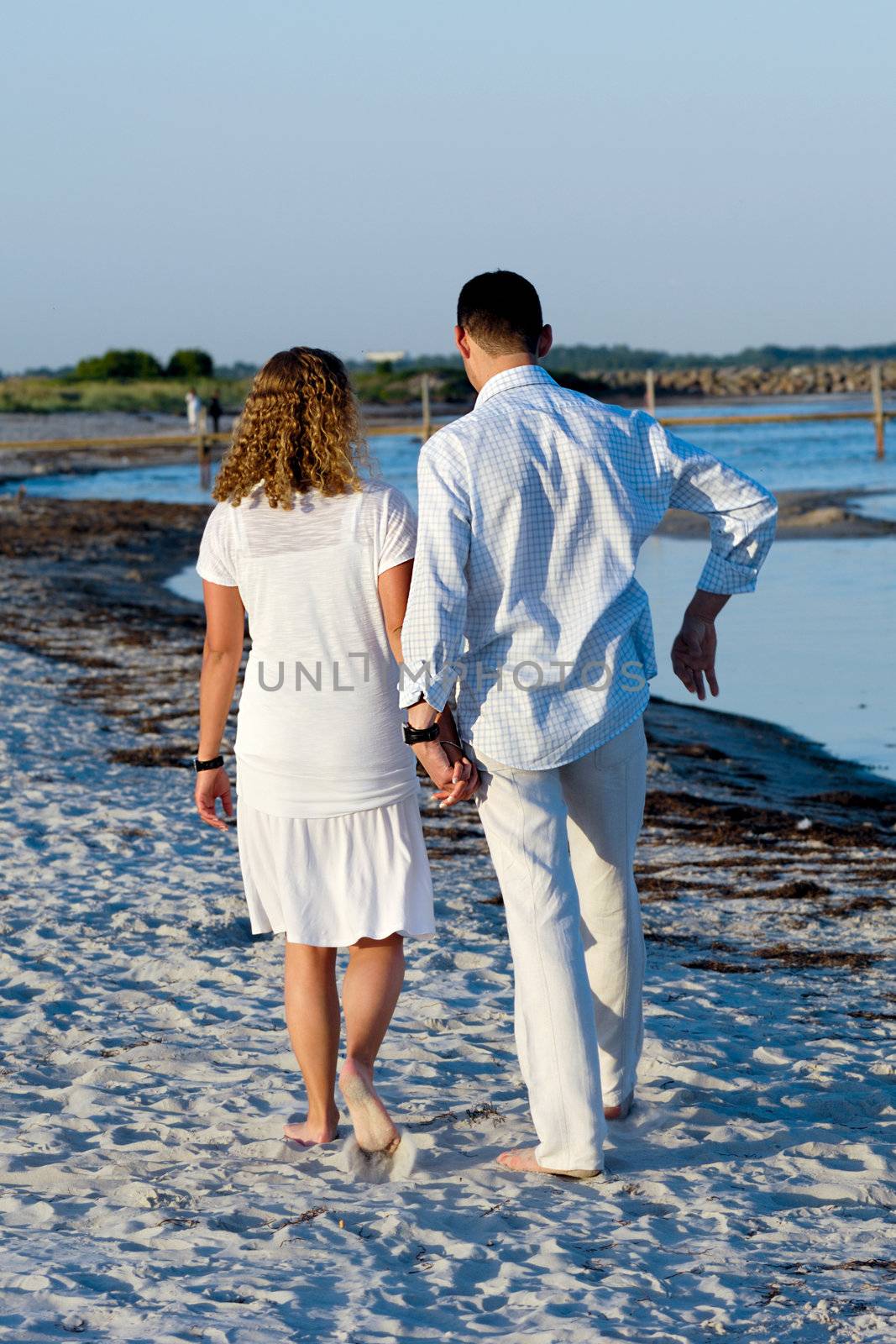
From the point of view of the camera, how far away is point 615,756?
2.80 m

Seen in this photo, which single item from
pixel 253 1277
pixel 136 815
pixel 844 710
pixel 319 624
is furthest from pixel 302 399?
pixel 844 710

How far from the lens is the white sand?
7.68ft

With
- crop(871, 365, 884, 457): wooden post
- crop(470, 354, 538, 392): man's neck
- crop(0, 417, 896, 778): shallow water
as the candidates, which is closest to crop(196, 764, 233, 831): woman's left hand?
crop(470, 354, 538, 392): man's neck

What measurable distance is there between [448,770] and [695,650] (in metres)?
0.61

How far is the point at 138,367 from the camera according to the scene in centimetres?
6631

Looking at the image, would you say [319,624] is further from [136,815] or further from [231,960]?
[136,815]

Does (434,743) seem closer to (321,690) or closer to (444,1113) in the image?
(321,690)

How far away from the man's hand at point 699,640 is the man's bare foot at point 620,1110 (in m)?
0.88

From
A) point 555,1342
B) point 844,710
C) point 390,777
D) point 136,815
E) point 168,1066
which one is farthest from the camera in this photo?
point 844,710

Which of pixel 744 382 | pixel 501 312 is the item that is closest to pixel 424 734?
pixel 501 312

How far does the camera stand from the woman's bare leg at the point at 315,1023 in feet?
9.67

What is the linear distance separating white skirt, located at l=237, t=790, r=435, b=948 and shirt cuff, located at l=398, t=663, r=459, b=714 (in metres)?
0.32

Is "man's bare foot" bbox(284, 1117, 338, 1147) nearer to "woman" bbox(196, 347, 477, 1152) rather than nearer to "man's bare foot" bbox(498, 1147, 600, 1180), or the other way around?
"woman" bbox(196, 347, 477, 1152)

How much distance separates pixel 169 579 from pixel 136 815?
32.5 feet
